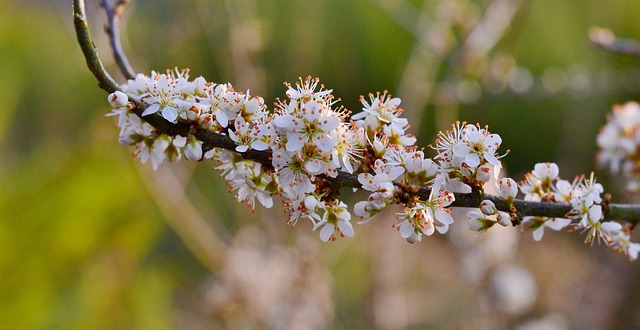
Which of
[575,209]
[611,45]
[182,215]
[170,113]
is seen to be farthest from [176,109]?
[182,215]

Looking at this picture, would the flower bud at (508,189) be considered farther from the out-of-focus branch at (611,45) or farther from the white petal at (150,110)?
the out-of-focus branch at (611,45)

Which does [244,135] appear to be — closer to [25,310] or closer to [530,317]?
[25,310]

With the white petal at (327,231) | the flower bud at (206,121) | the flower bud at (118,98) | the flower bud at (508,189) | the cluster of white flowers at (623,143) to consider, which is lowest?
the cluster of white flowers at (623,143)

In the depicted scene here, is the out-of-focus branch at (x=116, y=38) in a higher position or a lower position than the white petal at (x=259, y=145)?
higher

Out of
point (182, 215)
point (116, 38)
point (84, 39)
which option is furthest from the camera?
point (182, 215)

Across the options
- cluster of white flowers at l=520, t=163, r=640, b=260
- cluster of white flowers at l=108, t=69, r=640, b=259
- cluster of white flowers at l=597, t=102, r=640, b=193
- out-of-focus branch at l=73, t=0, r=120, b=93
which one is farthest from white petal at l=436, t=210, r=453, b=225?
cluster of white flowers at l=597, t=102, r=640, b=193

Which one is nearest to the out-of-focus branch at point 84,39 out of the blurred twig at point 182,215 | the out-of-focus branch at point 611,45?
the out-of-focus branch at point 611,45

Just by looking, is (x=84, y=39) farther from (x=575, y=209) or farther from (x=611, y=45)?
(x=611, y=45)
